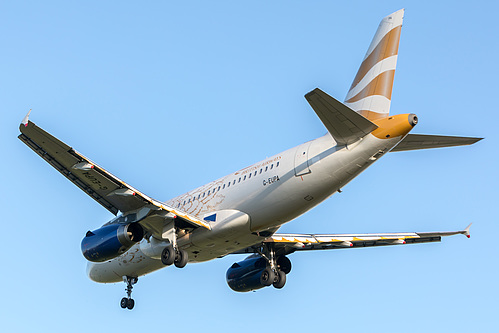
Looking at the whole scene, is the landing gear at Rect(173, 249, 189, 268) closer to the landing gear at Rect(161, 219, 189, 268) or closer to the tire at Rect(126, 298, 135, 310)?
the landing gear at Rect(161, 219, 189, 268)

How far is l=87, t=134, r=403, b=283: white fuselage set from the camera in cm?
2681

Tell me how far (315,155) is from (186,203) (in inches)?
296

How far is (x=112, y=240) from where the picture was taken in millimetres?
30922

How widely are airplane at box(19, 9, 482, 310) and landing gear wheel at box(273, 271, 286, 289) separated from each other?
0.15 ft

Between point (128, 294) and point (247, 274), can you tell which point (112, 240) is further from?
point (247, 274)

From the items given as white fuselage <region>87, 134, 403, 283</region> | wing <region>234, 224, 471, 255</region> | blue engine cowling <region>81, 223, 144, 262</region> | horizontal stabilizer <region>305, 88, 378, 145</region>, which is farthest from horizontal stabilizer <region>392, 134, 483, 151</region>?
blue engine cowling <region>81, 223, 144, 262</region>

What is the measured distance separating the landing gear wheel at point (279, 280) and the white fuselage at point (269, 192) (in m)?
3.15

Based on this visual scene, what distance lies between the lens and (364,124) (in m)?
25.9

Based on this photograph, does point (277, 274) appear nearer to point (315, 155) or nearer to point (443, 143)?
point (315, 155)

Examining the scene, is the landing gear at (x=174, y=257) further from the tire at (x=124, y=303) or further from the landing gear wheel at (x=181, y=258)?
the tire at (x=124, y=303)

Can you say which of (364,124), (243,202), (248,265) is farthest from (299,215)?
(248,265)

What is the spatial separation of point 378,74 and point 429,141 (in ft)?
10.4

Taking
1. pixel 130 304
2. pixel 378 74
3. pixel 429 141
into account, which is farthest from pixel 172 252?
pixel 429 141

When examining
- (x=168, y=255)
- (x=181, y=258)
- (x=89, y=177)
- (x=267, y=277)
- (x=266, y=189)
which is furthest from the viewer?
(x=267, y=277)
